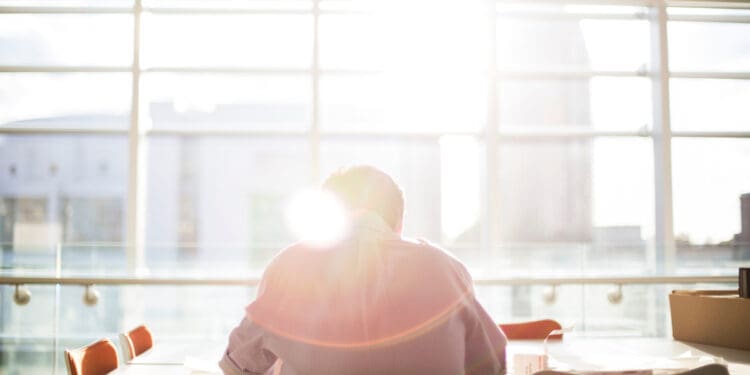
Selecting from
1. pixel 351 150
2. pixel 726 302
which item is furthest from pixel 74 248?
pixel 726 302

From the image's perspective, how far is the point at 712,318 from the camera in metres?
2.84

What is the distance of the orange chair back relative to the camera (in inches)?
114

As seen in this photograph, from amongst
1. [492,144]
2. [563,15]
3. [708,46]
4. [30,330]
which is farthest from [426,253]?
[708,46]

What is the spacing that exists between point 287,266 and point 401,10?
4519 mm

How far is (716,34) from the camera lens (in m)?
6.16

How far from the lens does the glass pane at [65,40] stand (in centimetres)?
586

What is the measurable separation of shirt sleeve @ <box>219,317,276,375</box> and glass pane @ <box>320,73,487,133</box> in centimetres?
405

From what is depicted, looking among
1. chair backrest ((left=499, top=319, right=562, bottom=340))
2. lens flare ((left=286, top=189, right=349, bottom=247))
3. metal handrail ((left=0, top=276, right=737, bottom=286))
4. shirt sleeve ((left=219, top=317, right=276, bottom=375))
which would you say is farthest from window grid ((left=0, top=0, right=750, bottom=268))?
shirt sleeve ((left=219, top=317, right=276, bottom=375))

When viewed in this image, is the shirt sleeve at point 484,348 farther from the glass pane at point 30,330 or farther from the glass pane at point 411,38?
the glass pane at point 411,38

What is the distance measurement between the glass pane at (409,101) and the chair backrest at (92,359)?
341 cm

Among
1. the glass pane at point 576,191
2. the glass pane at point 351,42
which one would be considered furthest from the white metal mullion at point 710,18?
the glass pane at point 351,42

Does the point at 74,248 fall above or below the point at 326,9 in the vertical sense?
below

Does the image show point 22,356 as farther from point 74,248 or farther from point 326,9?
point 326,9

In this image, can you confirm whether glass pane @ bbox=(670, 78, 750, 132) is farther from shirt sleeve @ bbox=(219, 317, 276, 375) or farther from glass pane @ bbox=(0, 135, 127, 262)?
shirt sleeve @ bbox=(219, 317, 276, 375)
